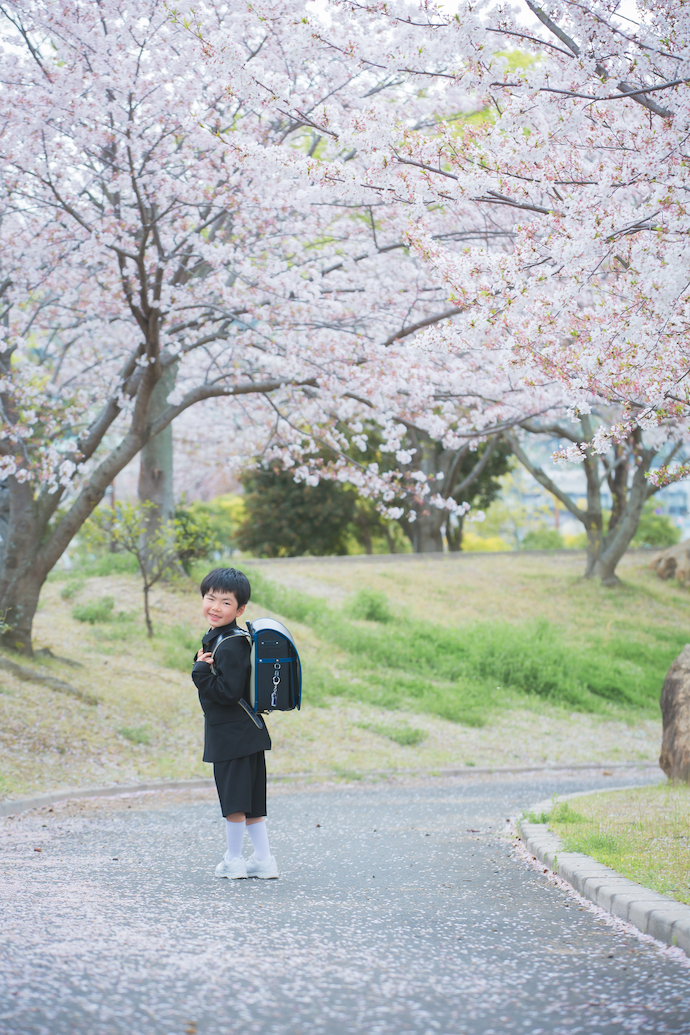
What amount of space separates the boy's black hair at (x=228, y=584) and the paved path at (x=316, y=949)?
1.53 metres

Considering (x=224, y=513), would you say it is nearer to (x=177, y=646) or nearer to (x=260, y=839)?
(x=177, y=646)

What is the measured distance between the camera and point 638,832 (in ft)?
21.0

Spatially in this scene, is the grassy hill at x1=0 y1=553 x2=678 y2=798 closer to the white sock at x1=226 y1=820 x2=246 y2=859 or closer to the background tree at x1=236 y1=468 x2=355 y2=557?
the white sock at x1=226 y1=820 x2=246 y2=859

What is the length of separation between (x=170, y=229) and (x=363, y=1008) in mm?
9621

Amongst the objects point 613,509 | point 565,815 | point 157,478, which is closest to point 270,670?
point 565,815

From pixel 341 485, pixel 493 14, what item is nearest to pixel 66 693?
pixel 493 14

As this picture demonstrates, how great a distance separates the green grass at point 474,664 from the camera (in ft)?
50.8

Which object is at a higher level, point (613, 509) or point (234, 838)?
point (613, 509)

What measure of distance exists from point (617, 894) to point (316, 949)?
1.73m

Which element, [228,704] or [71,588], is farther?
[71,588]

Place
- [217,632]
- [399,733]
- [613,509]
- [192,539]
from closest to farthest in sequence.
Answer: [217,632], [399,733], [192,539], [613,509]

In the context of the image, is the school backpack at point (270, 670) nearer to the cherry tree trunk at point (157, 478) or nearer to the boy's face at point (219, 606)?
the boy's face at point (219, 606)

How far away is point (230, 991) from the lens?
3.27 m

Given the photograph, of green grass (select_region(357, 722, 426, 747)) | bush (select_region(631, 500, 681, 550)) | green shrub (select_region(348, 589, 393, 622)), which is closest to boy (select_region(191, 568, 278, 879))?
green grass (select_region(357, 722, 426, 747))
